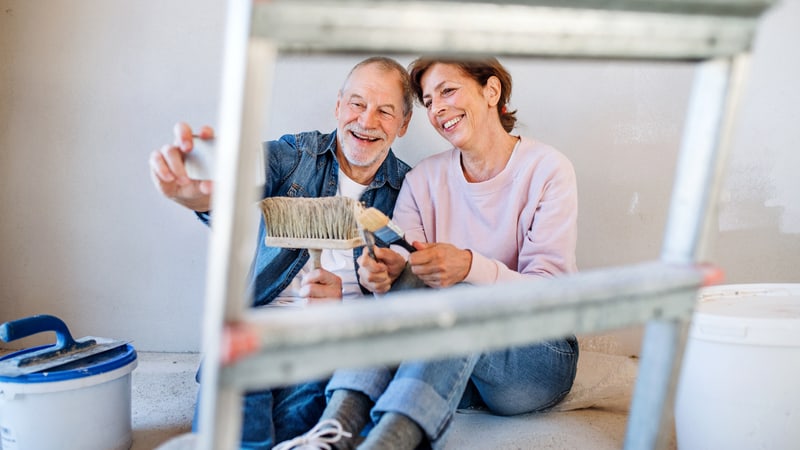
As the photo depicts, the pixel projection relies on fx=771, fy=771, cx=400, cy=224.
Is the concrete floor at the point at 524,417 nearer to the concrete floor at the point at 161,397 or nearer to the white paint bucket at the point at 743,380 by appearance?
the concrete floor at the point at 161,397

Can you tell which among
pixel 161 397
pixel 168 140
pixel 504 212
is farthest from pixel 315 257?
pixel 168 140

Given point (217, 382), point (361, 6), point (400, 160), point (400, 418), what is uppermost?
point (361, 6)

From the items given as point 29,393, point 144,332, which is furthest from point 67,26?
point 29,393

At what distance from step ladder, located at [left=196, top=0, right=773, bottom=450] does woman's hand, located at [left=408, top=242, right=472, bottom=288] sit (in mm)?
823

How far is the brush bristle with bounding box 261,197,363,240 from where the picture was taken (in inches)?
60.0

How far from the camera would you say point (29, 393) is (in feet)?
4.59

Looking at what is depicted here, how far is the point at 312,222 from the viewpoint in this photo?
5.03ft

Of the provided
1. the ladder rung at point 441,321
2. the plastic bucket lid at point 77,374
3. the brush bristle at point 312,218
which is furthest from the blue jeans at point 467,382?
the ladder rung at point 441,321

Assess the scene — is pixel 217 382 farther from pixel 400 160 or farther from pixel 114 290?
pixel 114 290

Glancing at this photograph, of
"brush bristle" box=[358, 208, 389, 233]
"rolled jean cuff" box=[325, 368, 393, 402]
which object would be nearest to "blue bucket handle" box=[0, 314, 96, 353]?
"rolled jean cuff" box=[325, 368, 393, 402]

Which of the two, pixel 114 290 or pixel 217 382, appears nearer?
pixel 217 382

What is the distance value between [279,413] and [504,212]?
67 centimetres

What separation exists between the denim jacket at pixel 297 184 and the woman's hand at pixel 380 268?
17cm

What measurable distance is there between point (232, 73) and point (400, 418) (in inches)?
32.7
